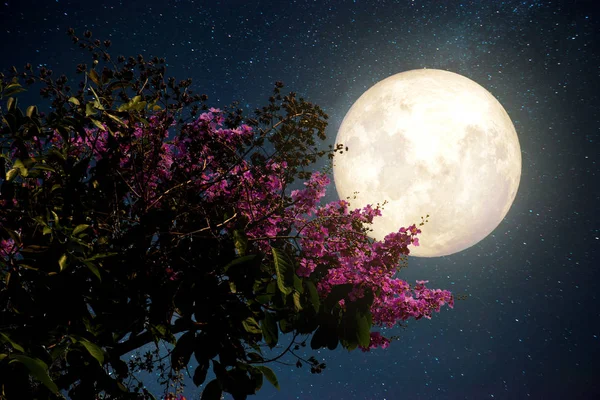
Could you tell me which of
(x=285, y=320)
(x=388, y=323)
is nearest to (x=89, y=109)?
(x=285, y=320)

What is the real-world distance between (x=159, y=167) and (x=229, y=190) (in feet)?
1.86

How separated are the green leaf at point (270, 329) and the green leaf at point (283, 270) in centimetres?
32

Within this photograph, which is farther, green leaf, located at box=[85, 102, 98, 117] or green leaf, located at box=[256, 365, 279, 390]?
green leaf, located at box=[256, 365, 279, 390]

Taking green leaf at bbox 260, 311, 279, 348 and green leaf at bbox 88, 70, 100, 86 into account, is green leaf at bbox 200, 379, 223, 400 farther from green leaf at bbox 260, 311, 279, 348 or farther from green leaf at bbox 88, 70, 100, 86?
green leaf at bbox 88, 70, 100, 86

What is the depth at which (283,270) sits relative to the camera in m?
2.40

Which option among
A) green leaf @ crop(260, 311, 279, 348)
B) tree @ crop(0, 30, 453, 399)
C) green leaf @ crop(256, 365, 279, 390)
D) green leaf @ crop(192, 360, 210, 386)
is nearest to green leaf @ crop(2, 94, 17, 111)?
tree @ crop(0, 30, 453, 399)

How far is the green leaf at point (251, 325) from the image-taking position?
2.49 meters

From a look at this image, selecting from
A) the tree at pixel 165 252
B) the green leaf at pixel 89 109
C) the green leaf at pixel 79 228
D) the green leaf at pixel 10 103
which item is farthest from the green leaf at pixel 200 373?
the green leaf at pixel 10 103

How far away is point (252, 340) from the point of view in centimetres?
279

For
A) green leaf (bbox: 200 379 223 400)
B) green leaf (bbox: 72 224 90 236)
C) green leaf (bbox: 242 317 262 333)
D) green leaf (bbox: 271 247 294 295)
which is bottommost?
green leaf (bbox: 200 379 223 400)

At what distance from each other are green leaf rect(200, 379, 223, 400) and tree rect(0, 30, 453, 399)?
11 mm

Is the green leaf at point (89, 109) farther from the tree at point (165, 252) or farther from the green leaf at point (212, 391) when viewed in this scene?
the green leaf at point (212, 391)

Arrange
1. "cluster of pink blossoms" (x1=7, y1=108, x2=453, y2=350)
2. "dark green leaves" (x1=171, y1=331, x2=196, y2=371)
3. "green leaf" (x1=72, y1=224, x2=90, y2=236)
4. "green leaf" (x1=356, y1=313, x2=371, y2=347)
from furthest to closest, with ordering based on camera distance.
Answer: "cluster of pink blossoms" (x1=7, y1=108, x2=453, y2=350) → "green leaf" (x1=356, y1=313, x2=371, y2=347) → "dark green leaves" (x1=171, y1=331, x2=196, y2=371) → "green leaf" (x1=72, y1=224, x2=90, y2=236)

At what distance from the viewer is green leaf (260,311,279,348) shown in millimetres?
2512
